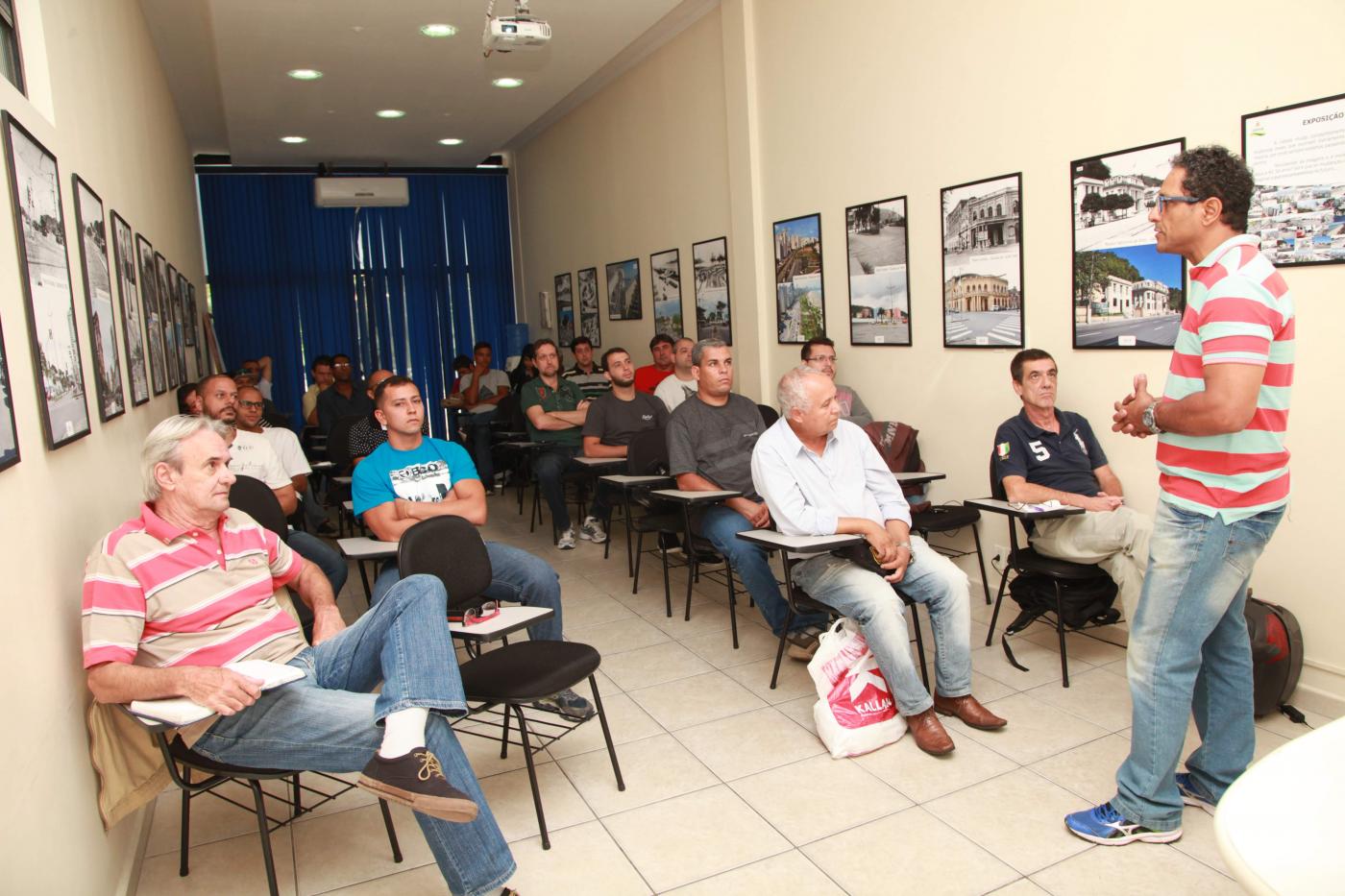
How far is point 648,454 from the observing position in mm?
5527

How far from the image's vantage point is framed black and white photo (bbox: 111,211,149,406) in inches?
150

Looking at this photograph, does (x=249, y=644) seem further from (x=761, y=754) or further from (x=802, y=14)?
(x=802, y=14)

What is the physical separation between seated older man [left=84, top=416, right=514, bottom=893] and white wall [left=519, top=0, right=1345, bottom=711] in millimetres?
3043

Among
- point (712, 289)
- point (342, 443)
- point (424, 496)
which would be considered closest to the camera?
point (424, 496)

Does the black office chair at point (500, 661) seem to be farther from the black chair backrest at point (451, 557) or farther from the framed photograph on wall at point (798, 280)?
the framed photograph on wall at point (798, 280)

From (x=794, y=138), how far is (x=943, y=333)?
1.80 m

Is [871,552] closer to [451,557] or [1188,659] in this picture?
[1188,659]

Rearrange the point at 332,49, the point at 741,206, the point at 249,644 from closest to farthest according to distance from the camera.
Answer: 1. the point at 249,644
2. the point at 741,206
3. the point at 332,49

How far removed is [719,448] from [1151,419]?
2478 mm

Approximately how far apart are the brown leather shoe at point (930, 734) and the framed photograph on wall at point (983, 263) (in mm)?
2058

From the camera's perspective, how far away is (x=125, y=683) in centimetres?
220

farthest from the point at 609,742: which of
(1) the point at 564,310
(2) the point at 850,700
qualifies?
(1) the point at 564,310

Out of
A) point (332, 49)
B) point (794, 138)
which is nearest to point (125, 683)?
point (794, 138)

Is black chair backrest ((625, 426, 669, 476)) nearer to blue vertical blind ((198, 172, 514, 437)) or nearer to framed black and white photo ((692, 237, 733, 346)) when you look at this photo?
framed black and white photo ((692, 237, 733, 346))
